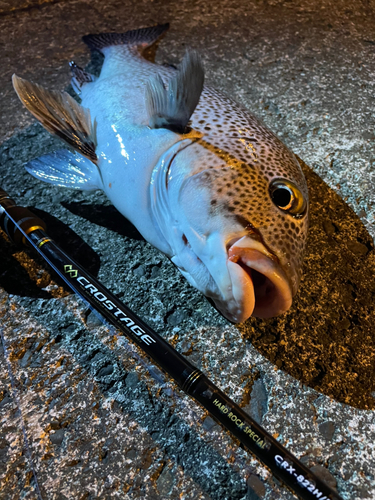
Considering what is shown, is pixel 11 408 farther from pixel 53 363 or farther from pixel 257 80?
pixel 257 80

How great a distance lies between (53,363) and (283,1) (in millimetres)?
3068

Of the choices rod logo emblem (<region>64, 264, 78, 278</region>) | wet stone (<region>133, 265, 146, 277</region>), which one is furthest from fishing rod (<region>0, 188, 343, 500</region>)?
wet stone (<region>133, 265, 146, 277</region>)

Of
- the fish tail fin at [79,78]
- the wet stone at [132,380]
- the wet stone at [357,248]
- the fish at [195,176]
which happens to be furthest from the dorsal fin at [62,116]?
the wet stone at [357,248]

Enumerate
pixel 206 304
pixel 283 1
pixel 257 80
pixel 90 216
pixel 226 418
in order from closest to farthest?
pixel 226 418
pixel 206 304
pixel 90 216
pixel 257 80
pixel 283 1

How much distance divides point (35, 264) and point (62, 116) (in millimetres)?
636

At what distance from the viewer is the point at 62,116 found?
61.5 inches

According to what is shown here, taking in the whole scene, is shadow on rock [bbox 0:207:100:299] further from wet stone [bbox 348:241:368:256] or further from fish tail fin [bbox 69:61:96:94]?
wet stone [bbox 348:241:368:256]

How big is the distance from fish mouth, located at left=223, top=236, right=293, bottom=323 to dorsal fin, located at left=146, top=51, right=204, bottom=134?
53cm

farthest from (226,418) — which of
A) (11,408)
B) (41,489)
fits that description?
(11,408)

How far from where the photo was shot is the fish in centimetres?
109

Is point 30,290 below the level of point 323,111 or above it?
below

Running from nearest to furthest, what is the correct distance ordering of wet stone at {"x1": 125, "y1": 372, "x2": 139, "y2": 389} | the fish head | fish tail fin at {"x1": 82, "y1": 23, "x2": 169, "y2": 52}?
the fish head < wet stone at {"x1": 125, "y1": 372, "x2": 139, "y2": 389} < fish tail fin at {"x1": 82, "y1": 23, "x2": 169, "y2": 52}

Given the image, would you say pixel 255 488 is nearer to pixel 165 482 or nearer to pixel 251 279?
pixel 165 482

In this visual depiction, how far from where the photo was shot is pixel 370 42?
2514 mm
